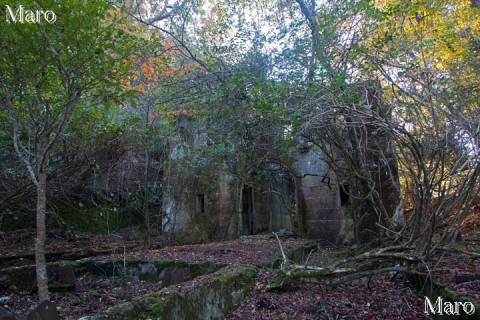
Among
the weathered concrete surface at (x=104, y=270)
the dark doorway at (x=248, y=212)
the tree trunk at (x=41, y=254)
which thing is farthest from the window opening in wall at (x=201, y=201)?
the tree trunk at (x=41, y=254)

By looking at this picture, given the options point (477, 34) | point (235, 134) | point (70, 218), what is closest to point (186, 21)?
point (235, 134)

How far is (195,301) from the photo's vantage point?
3.47 meters

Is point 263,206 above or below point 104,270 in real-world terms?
above

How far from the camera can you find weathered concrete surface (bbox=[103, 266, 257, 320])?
2885 millimetres

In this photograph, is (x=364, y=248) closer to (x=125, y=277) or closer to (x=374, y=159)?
(x=374, y=159)

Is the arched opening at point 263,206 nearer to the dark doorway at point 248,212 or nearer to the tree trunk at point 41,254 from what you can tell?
the dark doorway at point 248,212

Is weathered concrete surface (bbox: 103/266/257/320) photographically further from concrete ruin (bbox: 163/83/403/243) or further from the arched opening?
the arched opening

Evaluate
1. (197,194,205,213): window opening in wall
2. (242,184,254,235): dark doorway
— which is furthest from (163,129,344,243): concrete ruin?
(242,184,254,235): dark doorway

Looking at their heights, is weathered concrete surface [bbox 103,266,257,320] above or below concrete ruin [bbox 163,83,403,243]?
below

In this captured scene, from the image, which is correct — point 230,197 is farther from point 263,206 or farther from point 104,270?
point 104,270

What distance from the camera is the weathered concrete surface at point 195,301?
288 centimetres

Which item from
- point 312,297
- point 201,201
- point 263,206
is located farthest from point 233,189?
point 312,297

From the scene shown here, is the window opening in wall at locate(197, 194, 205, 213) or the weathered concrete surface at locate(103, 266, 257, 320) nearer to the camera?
the weathered concrete surface at locate(103, 266, 257, 320)

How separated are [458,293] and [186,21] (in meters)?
7.46
